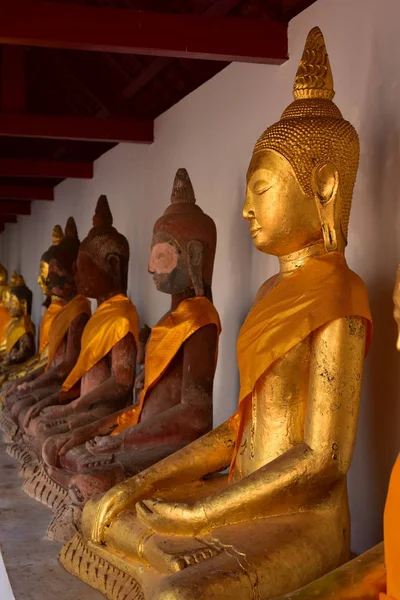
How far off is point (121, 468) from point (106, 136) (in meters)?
2.76

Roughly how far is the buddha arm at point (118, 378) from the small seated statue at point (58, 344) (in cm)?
62

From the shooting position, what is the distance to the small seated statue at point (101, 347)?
4559 mm

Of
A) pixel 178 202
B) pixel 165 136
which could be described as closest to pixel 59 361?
pixel 165 136

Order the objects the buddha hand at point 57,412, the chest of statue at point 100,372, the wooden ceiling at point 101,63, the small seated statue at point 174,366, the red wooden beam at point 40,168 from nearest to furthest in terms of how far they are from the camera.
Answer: the small seated statue at point 174,366 < the wooden ceiling at point 101,63 < the buddha hand at point 57,412 < the chest of statue at point 100,372 < the red wooden beam at point 40,168

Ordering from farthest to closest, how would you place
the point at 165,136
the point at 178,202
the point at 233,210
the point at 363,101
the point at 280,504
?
the point at 165,136
the point at 233,210
the point at 178,202
the point at 363,101
the point at 280,504

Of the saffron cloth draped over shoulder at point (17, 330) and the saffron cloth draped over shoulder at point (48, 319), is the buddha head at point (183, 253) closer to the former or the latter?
the saffron cloth draped over shoulder at point (48, 319)

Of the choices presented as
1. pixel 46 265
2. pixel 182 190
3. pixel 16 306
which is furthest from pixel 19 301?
pixel 182 190

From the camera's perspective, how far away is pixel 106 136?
5.57 meters

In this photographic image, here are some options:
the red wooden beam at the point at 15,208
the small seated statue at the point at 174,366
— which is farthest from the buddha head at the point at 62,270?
the red wooden beam at the point at 15,208

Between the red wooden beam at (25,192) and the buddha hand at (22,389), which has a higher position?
the red wooden beam at (25,192)

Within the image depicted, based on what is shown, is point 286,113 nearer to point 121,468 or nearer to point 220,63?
point 121,468

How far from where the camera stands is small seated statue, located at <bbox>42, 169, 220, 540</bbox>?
359 centimetres

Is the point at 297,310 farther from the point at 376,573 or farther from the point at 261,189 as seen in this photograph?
the point at 376,573

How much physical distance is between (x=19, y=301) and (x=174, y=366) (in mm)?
4793
